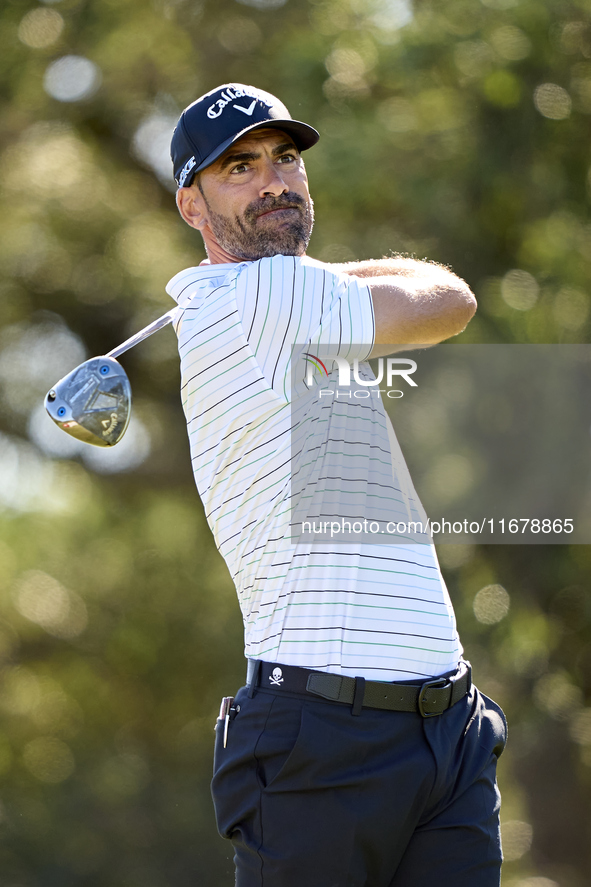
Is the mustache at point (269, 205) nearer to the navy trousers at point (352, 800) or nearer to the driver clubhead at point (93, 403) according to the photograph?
the driver clubhead at point (93, 403)

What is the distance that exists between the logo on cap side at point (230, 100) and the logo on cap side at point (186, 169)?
9cm

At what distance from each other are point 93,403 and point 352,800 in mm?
751

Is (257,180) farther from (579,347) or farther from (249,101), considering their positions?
(579,347)

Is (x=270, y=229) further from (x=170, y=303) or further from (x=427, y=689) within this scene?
(x=170, y=303)

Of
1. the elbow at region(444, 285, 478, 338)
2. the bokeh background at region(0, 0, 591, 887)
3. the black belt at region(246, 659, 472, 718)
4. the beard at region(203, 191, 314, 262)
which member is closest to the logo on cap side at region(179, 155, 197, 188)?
the beard at region(203, 191, 314, 262)

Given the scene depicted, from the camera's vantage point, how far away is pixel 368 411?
5.53 feet

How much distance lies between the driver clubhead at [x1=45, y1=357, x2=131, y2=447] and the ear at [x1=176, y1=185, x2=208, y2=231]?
1.27 ft

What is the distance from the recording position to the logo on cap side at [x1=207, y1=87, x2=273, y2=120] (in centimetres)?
184

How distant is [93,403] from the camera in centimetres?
172

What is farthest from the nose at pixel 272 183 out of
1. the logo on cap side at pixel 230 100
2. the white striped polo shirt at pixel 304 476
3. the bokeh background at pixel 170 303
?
the bokeh background at pixel 170 303

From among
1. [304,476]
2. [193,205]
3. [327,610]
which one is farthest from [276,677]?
[193,205]

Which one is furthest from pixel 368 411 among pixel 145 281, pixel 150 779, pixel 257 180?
pixel 150 779

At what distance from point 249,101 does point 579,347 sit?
10.4 feet

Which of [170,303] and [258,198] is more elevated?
[170,303]
